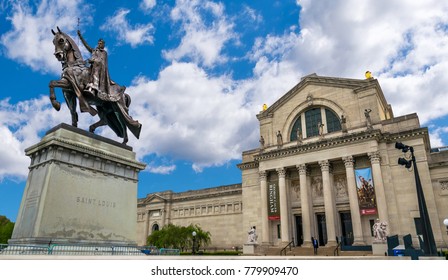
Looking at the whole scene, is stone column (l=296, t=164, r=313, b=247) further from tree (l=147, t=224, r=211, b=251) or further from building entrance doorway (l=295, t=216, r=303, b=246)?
tree (l=147, t=224, r=211, b=251)

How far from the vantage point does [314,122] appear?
38594mm

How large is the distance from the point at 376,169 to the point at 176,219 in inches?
1252

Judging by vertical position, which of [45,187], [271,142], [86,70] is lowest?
[45,187]

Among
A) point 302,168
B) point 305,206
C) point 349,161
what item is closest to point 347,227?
point 305,206

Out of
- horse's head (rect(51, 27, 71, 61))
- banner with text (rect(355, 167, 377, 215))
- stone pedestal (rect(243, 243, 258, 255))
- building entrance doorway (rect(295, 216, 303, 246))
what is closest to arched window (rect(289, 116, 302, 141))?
banner with text (rect(355, 167, 377, 215))

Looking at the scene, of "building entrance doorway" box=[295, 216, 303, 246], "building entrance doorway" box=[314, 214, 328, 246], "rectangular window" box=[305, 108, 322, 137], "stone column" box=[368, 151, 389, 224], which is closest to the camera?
"stone column" box=[368, 151, 389, 224]

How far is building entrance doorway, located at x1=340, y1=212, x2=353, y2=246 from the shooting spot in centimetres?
3253

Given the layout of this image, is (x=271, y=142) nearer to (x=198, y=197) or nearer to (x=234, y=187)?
(x=234, y=187)

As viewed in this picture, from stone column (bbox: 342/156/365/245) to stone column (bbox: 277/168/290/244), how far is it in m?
A: 6.89

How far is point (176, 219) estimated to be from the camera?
50.8 meters

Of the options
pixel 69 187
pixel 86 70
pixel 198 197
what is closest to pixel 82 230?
pixel 69 187

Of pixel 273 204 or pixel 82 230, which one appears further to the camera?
pixel 273 204

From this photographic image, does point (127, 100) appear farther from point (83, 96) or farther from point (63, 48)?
point (63, 48)

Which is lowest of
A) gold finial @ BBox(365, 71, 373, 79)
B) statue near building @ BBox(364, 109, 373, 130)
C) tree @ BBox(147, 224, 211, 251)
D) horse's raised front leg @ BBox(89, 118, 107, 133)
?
tree @ BBox(147, 224, 211, 251)
